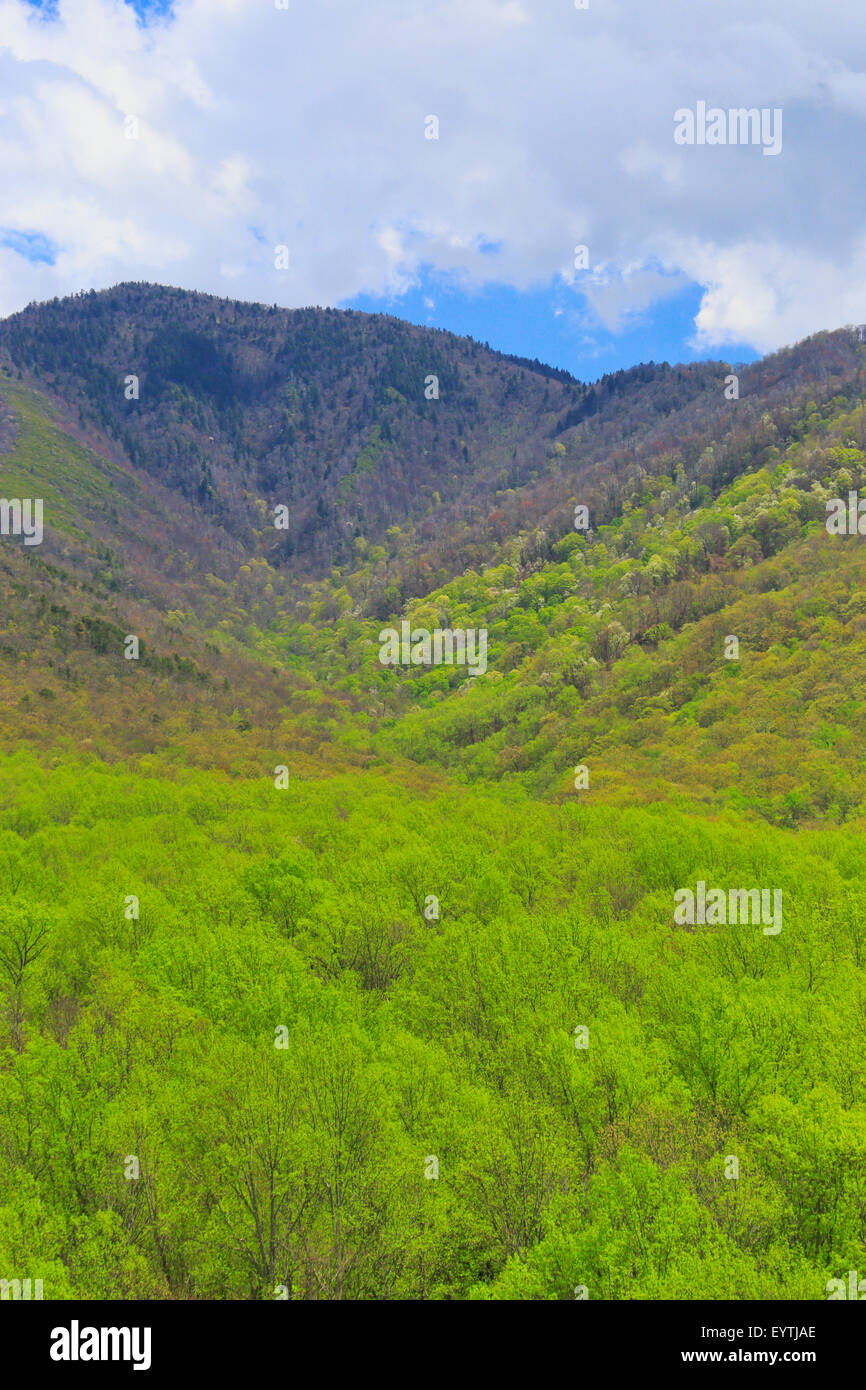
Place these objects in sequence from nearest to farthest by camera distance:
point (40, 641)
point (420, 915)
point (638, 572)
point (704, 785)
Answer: point (420, 915), point (704, 785), point (40, 641), point (638, 572)

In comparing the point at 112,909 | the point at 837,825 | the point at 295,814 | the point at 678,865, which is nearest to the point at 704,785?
the point at 837,825

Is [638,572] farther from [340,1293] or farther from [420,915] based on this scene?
[340,1293]

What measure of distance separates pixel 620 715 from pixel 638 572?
172 feet

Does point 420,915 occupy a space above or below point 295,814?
below

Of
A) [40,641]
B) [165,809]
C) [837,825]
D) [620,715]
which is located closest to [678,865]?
[837,825]

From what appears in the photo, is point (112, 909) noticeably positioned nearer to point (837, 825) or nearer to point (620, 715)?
point (837, 825)

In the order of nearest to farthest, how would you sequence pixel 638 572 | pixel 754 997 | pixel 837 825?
pixel 754 997 → pixel 837 825 → pixel 638 572

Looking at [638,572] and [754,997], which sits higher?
[638,572]

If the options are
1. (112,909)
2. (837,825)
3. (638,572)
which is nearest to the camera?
(112,909)

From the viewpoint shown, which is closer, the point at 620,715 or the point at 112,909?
the point at 112,909

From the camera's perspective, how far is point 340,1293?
981 inches
